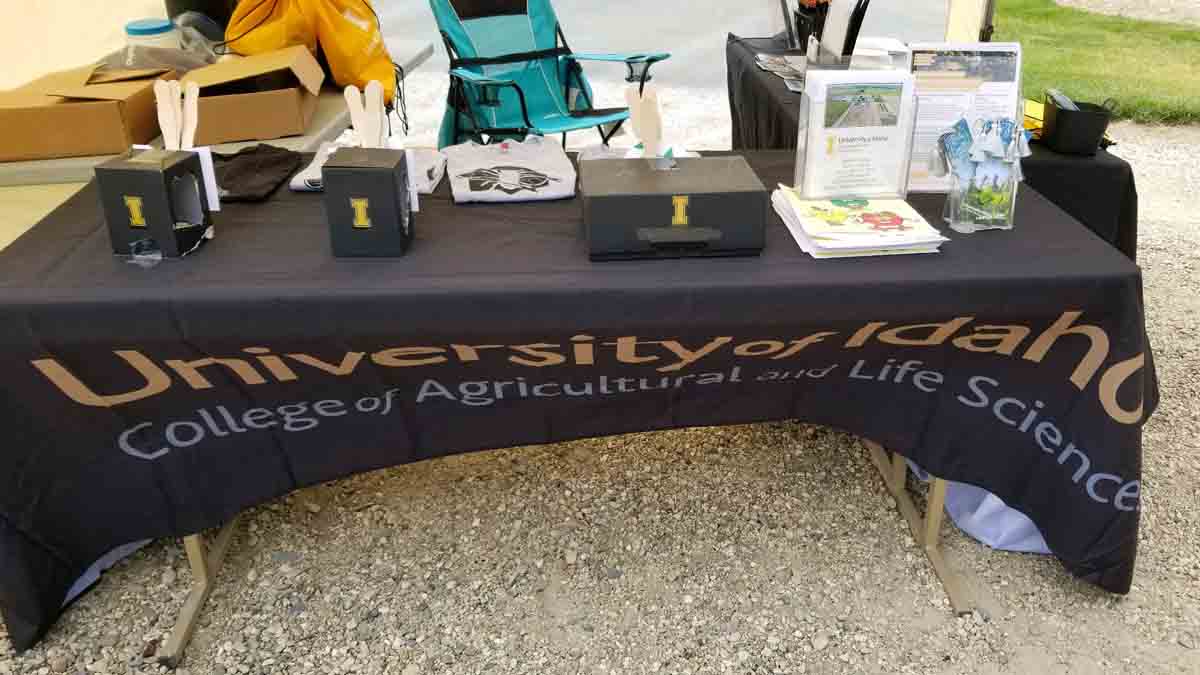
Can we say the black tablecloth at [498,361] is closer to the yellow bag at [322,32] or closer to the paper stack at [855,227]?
the paper stack at [855,227]

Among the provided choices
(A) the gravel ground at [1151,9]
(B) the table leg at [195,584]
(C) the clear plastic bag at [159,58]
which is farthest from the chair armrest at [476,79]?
(A) the gravel ground at [1151,9]

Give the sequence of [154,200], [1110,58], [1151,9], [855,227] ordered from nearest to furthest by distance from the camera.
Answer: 1. [154,200]
2. [855,227]
3. [1110,58]
4. [1151,9]

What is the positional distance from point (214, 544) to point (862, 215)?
1399 millimetres

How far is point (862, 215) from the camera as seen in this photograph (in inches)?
60.8

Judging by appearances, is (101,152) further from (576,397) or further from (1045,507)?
(1045,507)

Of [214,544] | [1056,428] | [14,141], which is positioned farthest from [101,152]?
[1056,428]

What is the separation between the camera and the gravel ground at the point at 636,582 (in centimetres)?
162

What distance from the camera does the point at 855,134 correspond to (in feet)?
5.12

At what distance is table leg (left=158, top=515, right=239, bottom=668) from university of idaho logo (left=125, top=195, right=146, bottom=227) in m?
0.57

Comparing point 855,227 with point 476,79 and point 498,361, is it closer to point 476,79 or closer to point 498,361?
point 498,361

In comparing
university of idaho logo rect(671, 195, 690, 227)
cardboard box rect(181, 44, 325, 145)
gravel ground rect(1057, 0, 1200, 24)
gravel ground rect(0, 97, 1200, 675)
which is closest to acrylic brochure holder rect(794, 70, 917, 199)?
university of idaho logo rect(671, 195, 690, 227)

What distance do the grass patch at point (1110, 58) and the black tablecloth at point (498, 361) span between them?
3334 mm

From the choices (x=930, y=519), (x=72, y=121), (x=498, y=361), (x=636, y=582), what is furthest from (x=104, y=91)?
(x=930, y=519)

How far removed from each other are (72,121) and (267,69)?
1.58 feet
